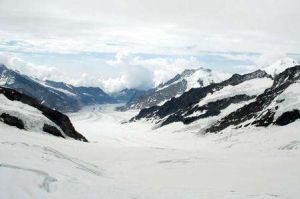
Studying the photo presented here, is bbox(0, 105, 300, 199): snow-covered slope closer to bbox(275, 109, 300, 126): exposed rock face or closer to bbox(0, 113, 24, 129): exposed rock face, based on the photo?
bbox(0, 113, 24, 129): exposed rock face

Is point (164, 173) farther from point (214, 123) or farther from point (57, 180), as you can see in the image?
point (214, 123)

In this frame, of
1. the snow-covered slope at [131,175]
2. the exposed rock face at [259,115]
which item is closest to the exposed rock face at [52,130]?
the snow-covered slope at [131,175]

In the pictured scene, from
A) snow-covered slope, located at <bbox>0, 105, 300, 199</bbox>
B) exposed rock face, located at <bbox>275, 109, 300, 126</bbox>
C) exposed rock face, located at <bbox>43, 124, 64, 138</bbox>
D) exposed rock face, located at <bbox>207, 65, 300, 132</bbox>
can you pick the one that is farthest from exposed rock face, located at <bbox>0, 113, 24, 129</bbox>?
exposed rock face, located at <bbox>207, 65, 300, 132</bbox>

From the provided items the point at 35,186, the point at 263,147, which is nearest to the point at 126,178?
the point at 35,186

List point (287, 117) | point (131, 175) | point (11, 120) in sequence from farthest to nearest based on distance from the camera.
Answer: point (287, 117) < point (11, 120) < point (131, 175)

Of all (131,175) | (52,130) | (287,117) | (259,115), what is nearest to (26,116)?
(52,130)

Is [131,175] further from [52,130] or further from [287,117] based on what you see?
[287,117]

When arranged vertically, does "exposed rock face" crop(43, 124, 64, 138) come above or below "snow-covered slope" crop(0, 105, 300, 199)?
below
